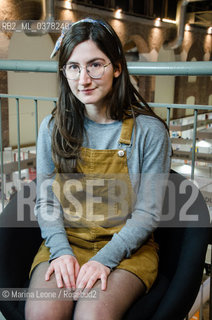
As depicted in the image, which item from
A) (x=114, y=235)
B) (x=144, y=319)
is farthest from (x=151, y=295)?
(x=114, y=235)

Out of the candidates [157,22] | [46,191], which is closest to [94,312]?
[46,191]

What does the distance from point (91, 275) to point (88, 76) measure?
0.63 m

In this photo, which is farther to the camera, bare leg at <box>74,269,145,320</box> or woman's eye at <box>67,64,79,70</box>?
woman's eye at <box>67,64,79,70</box>

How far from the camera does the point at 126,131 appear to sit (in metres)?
1.30

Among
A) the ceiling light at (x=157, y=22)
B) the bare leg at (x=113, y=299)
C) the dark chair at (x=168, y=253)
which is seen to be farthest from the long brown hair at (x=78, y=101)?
the ceiling light at (x=157, y=22)

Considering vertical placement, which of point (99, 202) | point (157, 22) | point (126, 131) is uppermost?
point (157, 22)

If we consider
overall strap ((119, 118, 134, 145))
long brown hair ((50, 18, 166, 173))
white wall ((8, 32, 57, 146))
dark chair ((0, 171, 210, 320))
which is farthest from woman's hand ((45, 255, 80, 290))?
white wall ((8, 32, 57, 146))

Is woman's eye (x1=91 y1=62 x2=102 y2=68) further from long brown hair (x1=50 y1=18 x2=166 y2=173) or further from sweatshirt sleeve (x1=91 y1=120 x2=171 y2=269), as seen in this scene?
sweatshirt sleeve (x1=91 y1=120 x2=171 y2=269)

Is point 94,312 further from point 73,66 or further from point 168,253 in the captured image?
point 73,66

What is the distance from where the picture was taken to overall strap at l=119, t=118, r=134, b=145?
129 centimetres

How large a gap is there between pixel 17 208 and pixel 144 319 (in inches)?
24.4

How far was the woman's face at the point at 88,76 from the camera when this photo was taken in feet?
4.05

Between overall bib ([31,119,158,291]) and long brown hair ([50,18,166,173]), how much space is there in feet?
0.15

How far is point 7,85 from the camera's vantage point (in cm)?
913
